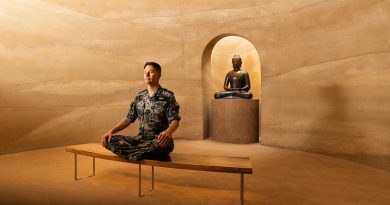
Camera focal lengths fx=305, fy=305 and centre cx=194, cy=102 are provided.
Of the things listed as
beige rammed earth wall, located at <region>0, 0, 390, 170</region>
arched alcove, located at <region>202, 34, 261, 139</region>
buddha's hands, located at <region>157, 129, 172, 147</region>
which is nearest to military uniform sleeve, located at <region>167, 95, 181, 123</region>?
buddha's hands, located at <region>157, 129, 172, 147</region>

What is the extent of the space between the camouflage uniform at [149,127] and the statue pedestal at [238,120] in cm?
365

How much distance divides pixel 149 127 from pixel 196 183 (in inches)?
39.6

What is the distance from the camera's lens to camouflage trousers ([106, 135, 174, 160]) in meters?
3.29

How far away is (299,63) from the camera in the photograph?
624 cm

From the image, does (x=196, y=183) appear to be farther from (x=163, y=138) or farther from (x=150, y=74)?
(x=150, y=74)

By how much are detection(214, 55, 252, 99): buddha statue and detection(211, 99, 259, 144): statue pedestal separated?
0.63 feet

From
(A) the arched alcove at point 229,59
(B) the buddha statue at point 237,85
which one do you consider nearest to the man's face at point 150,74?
(B) the buddha statue at point 237,85

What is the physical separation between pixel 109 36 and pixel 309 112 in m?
4.79

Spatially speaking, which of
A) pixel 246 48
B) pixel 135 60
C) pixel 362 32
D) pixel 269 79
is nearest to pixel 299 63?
pixel 269 79

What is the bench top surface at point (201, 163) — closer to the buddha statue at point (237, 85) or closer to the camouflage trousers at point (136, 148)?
the camouflage trousers at point (136, 148)

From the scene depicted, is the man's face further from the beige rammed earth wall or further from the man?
the beige rammed earth wall

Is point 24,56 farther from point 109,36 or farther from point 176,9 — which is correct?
point 176,9

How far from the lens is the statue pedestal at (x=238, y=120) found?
7.05 metres

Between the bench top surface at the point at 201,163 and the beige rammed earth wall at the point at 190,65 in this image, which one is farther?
the beige rammed earth wall at the point at 190,65
